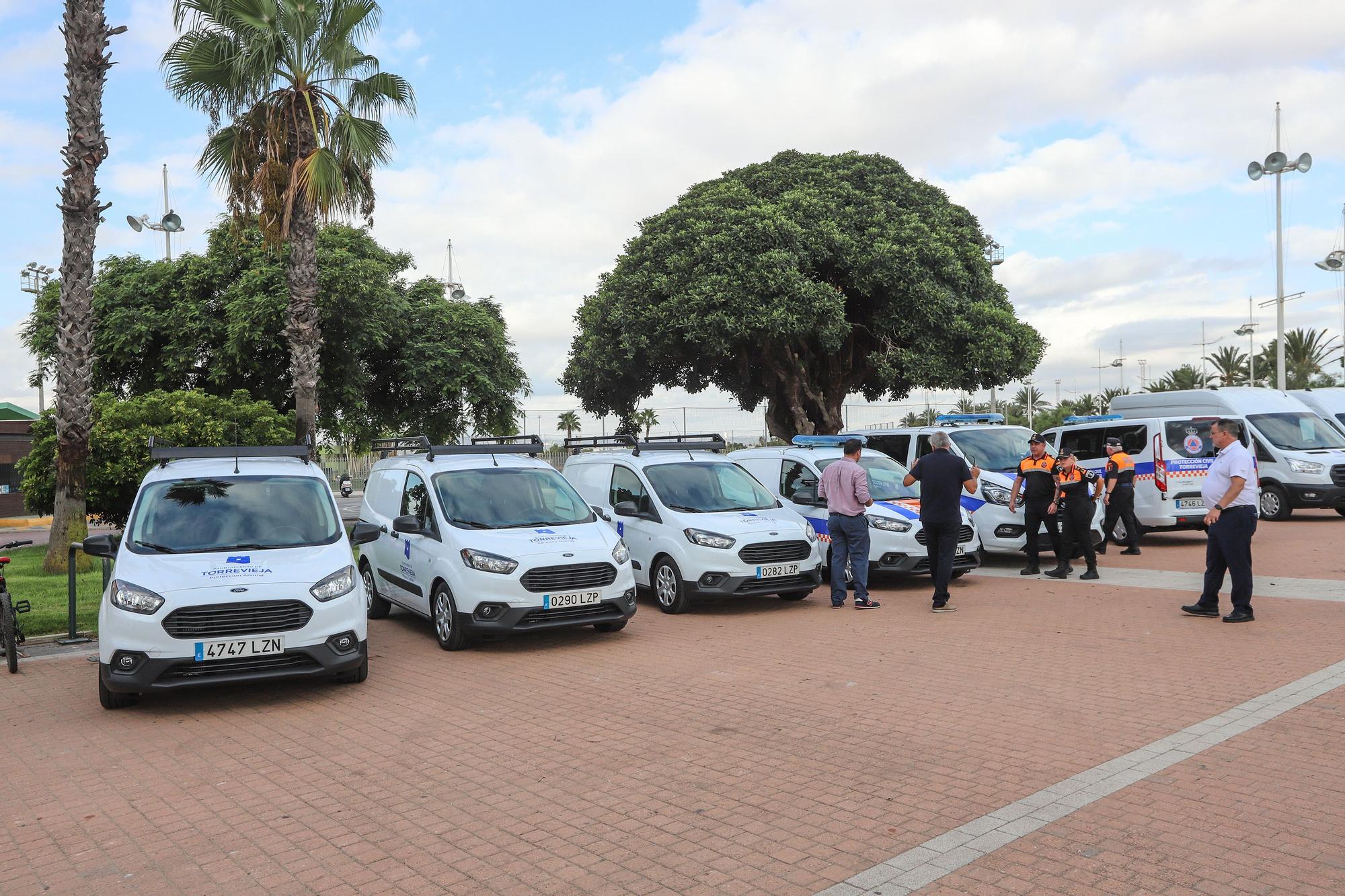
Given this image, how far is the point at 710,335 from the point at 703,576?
14799mm

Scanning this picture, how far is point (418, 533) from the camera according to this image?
9.70 metres

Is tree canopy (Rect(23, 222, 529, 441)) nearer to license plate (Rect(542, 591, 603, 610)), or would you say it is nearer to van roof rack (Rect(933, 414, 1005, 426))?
van roof rack (Rect(933, 414, 1005, 426))

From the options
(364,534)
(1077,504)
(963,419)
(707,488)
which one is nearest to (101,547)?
(364,534)

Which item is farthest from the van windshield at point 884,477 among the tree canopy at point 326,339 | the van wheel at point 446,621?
the tree canopy at point 326,339

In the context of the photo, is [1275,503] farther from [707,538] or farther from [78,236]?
[78,236]

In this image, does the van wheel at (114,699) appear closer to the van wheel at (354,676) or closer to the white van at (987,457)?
the van wheel at (354,676)

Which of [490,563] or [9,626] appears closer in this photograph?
[9,626]

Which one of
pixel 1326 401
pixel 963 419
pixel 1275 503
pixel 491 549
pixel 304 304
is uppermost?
pixel 304 304

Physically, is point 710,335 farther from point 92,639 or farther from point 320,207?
point 92,639

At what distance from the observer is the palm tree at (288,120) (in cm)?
1510

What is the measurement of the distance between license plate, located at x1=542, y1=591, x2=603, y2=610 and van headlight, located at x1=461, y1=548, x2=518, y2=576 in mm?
383

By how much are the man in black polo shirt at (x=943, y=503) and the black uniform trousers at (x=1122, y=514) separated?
485 cm

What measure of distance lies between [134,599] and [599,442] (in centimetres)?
644

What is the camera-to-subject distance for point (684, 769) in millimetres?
5523
